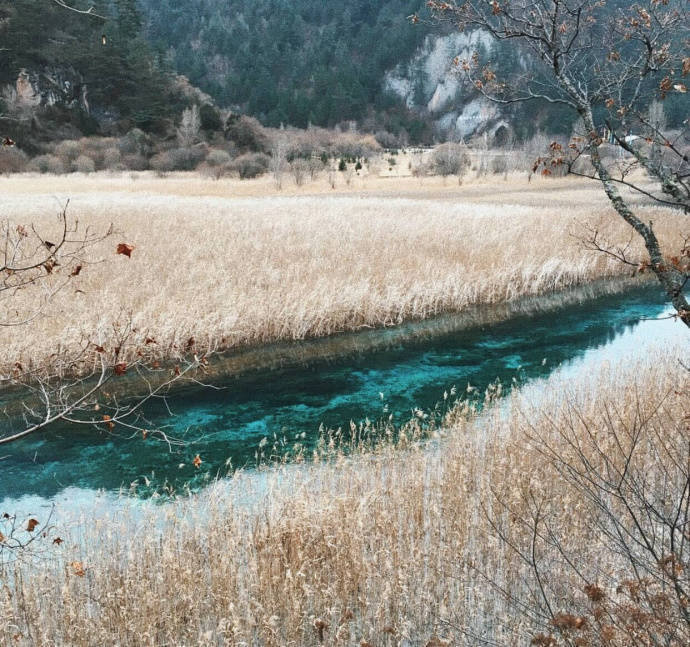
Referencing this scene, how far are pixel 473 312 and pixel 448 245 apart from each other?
13.9 feet

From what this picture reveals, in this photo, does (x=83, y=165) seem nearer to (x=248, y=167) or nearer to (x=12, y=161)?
(x=12, y=161)

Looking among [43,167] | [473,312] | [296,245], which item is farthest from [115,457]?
[43,167]

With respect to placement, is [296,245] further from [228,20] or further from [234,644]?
[228,20]

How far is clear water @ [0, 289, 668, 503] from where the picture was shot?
8.08 meters

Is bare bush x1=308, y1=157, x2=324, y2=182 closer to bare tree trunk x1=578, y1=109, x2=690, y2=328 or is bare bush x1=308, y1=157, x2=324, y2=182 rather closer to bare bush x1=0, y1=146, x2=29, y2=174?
bare bush x1=0, y1=146, x2=29, y2=174

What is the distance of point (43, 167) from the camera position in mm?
55625

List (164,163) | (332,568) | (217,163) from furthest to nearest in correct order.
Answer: (164,163) → (217,163) → (332,568)

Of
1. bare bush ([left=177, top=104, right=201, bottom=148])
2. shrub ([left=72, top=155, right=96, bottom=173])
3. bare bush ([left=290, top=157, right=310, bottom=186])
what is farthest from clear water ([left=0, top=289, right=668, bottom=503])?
bare bush ([left=177, top=104, right=201, bottom=148])

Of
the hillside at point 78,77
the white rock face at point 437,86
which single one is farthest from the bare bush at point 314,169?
the white rock face at point 437,86

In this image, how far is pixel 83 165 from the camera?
186 feet

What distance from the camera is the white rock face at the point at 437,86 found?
137800 millimetres

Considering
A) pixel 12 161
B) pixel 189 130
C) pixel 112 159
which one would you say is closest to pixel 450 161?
pixel 189 130

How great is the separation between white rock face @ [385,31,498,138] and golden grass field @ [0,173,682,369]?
116519 mm

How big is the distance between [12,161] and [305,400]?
54435 millimetres
